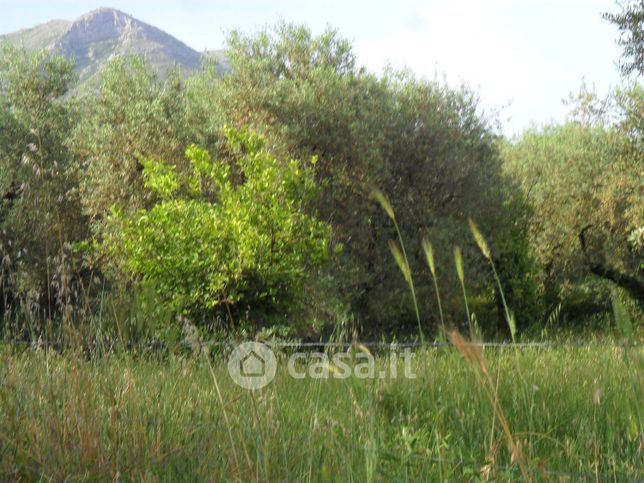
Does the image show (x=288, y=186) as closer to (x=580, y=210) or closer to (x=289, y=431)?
(x=289, y=431)

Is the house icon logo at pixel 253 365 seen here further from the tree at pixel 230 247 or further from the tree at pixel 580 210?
the tree at pixel 580 210

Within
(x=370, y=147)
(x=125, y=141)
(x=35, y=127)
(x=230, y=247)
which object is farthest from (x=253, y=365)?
(x=35, y=127)

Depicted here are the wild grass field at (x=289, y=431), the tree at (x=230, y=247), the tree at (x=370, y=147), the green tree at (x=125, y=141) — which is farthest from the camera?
the green tree at (x=125, y=141)

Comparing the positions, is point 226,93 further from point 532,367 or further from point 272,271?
point 532,367

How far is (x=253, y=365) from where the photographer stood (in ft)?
16.6

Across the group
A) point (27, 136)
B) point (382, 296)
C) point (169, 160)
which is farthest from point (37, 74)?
point (382, 296)

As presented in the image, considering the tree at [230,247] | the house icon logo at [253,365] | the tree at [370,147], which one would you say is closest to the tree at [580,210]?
the tree at [370,147]

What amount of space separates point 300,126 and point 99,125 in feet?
19.9

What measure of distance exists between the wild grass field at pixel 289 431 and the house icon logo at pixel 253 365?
4.1 inches

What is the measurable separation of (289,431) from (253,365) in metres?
1.42

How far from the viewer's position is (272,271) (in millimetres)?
11758

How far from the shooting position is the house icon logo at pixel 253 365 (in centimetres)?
459

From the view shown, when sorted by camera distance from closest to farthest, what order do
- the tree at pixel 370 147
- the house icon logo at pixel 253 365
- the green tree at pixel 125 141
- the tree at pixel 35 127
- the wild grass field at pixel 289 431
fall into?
1. the wild grass field at pixel 289 431
2. the house icon logo at pixel 253 365
3. the tree at pixel 370 147
4. the green tree at pixel 125 141
5. the tree at pixel 35 127

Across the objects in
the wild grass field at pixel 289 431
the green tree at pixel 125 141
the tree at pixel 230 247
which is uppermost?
the green tree at pixel 125 141
